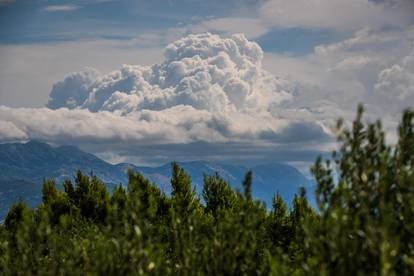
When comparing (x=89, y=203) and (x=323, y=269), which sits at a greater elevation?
(x=323, y=269)

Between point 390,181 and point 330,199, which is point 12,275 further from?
point 390,181

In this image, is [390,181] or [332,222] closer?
[332,222]

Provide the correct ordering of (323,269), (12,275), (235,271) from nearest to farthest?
(323,269)
(235,271)
(12,275)

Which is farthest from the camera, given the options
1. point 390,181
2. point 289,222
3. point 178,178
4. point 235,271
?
point 178,178

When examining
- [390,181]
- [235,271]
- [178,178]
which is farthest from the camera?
[178,178]

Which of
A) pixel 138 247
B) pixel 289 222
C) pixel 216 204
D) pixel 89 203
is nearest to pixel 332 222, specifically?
pixel 138 247

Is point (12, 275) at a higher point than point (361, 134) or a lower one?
lower

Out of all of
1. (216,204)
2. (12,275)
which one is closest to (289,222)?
(216,204)

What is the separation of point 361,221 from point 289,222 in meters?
26.3

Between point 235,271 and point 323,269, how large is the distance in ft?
14.4

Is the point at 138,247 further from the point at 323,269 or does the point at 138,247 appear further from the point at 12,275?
the point at 12,275

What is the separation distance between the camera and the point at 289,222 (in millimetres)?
39750

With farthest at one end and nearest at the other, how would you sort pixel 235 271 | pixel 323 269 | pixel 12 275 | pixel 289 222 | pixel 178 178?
pixel 178 178, pixel 289 222, pixel 12 275, pixel 235 271, pixel 323 269

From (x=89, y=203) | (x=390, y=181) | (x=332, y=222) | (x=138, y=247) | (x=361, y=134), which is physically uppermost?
(x=361, y=134)
